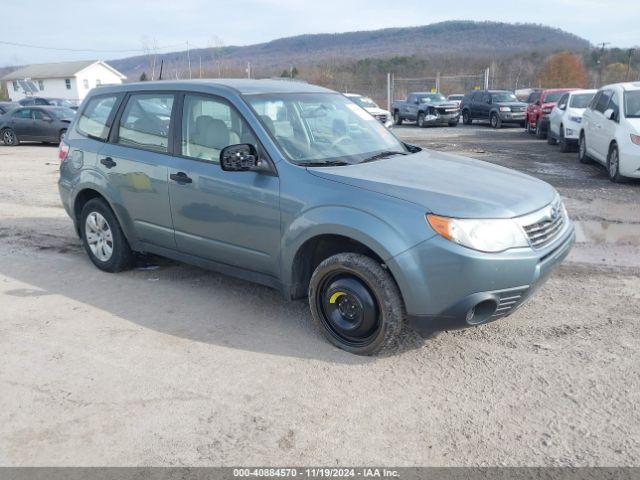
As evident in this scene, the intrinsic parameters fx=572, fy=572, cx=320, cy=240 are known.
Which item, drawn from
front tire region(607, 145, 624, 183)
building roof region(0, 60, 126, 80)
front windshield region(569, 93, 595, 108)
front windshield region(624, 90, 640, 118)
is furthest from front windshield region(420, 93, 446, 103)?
building roof region(0, 60, 126, 80)

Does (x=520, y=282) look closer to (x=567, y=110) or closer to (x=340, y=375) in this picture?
(x=340, y=375)

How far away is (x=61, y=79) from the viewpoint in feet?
255

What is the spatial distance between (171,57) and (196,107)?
14986 centimetres

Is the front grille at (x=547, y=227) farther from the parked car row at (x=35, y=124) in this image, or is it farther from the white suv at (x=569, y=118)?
the parked car row at (x=35, y=124)

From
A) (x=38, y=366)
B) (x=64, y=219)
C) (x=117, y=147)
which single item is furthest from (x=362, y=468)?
(x=64, y=219)

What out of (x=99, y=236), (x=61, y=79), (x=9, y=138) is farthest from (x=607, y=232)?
(x=61, y=79)

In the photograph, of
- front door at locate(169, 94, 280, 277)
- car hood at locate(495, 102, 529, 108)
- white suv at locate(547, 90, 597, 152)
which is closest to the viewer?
front door at locate(169, 94, 280, 277)

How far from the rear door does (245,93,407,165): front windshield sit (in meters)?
1.00

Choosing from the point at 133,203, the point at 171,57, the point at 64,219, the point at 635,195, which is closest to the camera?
the point at 133,203

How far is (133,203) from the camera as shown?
5.20 meters

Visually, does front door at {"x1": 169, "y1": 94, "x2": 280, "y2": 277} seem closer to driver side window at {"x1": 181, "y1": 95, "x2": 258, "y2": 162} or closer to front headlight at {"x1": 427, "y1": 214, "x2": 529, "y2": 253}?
driver side window at {"x1": 181, "y1": 95, "x2": 258, "y2": 162}

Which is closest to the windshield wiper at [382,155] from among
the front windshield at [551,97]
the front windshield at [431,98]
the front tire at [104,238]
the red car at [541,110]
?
the front tire at [104,238]

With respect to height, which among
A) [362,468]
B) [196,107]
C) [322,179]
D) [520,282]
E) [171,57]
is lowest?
[362,468]

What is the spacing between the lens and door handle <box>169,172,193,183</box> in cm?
462
